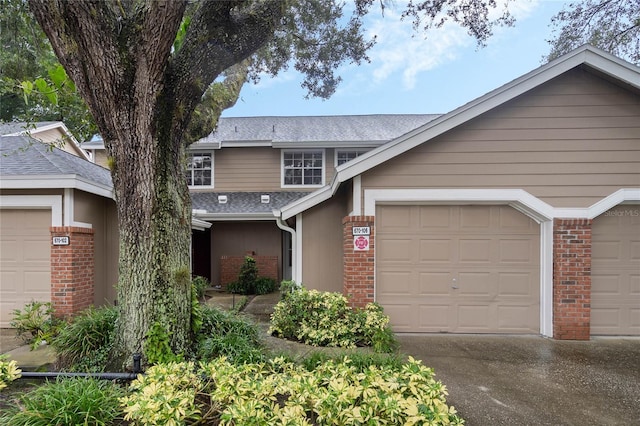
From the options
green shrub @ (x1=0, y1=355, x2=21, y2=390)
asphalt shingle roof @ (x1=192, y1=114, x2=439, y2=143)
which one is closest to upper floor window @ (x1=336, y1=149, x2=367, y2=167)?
asphalt shingle roof @ (x1=192, y1=114, x2=439, y2=143)

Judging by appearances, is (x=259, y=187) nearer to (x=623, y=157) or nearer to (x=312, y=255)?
(x=312, y=255)

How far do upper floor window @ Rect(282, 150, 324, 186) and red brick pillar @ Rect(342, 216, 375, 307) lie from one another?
6.39 m

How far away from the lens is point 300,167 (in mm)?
12273

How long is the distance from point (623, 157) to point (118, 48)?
8.04 metres

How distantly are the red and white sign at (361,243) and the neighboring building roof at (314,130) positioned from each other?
260 inches

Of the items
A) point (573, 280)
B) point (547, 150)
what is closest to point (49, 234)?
point (547, 150)

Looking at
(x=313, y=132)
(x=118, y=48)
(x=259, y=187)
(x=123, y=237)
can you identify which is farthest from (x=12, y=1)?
(x=313, y=132)

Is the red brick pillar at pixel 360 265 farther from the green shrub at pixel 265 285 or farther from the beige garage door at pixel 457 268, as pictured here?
the green shrub at pixel 265 285

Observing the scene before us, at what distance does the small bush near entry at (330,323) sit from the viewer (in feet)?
17.7

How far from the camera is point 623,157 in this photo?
5840mm

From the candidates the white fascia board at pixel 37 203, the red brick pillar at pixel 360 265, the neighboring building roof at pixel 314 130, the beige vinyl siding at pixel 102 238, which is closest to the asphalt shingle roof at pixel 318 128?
the neighboring building roof at pixel 314 130

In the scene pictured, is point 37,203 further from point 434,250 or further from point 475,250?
point 475,250

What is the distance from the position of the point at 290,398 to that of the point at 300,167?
10086mm

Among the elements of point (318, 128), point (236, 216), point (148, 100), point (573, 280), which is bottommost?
point (573, 280)
